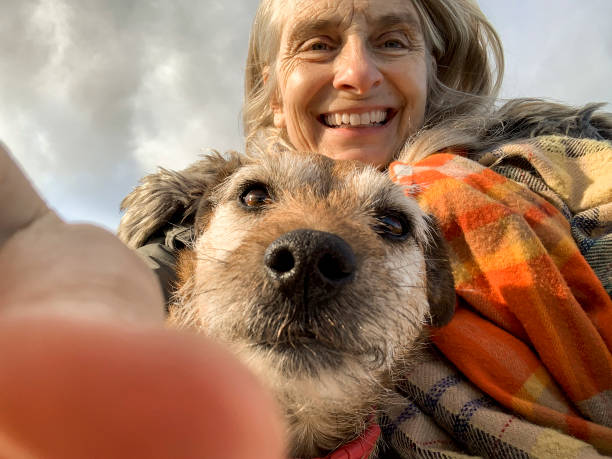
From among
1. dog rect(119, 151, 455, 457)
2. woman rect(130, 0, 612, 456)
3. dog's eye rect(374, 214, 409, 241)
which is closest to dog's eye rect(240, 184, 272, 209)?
dog rect(119, 151, 455, 457)

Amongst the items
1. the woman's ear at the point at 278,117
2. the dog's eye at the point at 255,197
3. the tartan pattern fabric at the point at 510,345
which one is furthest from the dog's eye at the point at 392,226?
the woman's ear at the point at 278,117

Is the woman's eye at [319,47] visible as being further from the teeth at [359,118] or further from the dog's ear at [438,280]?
the dog's ear at [438,280]

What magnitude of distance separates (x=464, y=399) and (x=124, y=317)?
7.84 ft

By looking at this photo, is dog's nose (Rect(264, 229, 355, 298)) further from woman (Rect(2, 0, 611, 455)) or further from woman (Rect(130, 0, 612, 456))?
woman (Rect(2, 0, 611, 455))

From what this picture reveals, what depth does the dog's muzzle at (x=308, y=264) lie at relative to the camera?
1581 millimetres

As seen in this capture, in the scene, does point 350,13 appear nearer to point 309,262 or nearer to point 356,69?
point 356,69

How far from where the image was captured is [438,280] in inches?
109

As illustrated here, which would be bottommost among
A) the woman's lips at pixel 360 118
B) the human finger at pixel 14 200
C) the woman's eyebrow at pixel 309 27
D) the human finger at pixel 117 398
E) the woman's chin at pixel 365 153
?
the woman's chin at pixel 365 153

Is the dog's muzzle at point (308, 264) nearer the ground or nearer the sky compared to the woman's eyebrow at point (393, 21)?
nearer the ground

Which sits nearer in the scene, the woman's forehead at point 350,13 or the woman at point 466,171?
the woman at point 466,171

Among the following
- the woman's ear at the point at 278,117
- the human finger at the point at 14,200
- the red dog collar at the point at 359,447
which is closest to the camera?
the human finger at the point at 14,200

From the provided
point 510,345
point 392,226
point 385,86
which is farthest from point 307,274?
point 385,86

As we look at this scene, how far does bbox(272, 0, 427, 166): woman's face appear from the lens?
375cm

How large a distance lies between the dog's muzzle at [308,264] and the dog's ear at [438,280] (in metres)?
1.20
